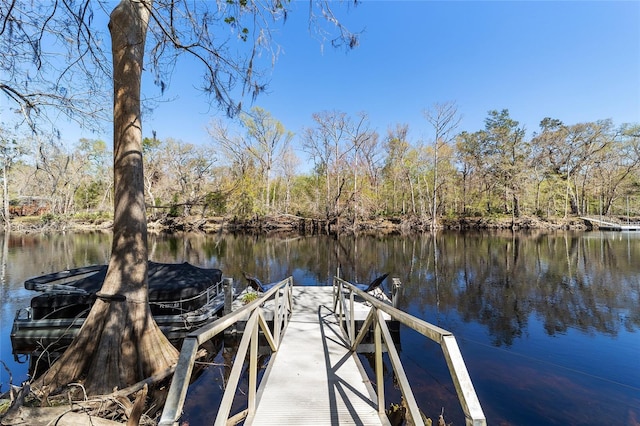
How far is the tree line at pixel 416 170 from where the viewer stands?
40.2 metres

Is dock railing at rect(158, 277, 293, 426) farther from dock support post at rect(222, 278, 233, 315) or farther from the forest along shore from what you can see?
the forest along shore

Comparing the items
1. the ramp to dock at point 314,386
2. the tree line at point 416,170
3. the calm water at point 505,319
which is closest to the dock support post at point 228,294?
the calm water at point 505,319

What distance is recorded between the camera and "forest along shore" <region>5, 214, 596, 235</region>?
41.0m

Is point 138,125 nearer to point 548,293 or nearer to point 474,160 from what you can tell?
point 548,293

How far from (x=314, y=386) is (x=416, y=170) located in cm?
4597

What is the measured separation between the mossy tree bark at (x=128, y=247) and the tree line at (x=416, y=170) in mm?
32200

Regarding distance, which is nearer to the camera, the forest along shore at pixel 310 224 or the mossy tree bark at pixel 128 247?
the mossy tree bark at pixel 128 247

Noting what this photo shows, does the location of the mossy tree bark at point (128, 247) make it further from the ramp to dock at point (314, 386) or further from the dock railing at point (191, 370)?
the dock railing at point (191, 370)

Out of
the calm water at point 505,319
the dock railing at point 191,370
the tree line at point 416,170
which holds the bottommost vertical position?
the calm water at point 505,319

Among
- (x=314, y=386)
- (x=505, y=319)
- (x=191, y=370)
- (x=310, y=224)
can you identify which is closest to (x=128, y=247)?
(x=314, y=386)

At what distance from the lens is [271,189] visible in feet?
160

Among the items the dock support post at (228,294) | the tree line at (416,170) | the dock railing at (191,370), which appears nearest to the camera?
the dock railing at (191,370)

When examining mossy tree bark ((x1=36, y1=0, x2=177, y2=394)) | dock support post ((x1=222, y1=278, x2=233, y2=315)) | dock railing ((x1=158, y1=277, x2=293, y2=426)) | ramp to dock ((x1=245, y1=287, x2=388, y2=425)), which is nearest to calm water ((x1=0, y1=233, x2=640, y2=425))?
dock support post ((x1=222, y1=278, x2=233, y2=315))

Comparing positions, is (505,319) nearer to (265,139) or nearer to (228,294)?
(228,294)
